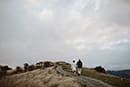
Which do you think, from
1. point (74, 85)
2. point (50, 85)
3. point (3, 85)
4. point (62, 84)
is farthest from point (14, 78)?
point (74, 85)

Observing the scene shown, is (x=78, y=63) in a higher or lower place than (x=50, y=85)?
higher

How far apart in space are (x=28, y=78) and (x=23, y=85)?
11.9 ft

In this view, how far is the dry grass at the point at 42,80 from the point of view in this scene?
141 feet

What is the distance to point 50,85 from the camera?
47250mm

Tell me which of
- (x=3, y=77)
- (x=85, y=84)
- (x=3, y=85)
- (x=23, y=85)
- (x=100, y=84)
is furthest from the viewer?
(x=3, y=77)

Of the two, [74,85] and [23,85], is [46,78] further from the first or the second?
[74,85]

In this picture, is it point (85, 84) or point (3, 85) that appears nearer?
point (85, 84)

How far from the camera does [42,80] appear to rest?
177 ft

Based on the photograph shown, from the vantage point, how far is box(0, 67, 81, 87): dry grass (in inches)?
1697

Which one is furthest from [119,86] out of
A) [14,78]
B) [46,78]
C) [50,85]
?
[14,78]

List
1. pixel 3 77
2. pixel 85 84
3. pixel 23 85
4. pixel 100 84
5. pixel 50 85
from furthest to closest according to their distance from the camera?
pixel 3 77, pixel 23 85, pixel 50 85, pixel 100 84, pixel 85 84

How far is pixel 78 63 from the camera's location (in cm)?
4366

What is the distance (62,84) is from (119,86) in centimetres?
1019

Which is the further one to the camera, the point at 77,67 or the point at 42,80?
the point at 42,80
